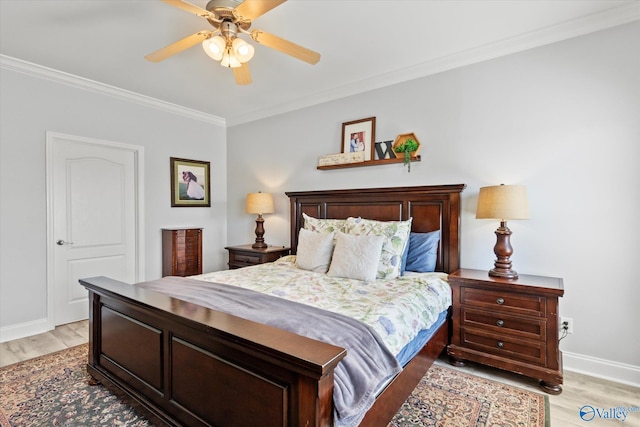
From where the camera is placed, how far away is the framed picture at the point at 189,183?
4.30 meters

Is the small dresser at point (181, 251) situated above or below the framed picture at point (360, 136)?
below

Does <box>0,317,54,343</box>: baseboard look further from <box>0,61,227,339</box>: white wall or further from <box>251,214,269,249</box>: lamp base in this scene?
<box>251,214,269,249</box>: lamp base

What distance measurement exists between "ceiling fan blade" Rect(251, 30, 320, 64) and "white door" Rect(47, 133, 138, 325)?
102 inches

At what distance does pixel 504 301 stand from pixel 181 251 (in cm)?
356

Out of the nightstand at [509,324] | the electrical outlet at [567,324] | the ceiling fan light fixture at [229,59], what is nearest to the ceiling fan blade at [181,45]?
the ceiling fan light fixture at [229,59]

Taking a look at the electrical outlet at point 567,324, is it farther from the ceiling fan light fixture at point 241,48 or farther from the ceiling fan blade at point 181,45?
the ceiling fan blade at point 181,45

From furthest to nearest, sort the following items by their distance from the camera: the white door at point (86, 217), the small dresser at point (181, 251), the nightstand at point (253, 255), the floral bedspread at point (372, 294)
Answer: the small dresser at point (181, 251)
the nightstand at point (253, 255)
the white door at point (86, 217)
the floral bedspread at point (372, 294)

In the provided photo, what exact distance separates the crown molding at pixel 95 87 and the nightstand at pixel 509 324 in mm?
3907

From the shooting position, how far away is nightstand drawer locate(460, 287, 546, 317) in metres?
2.21

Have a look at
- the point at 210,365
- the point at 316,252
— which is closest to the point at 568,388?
the point at 316,252

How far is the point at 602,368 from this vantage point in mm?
2334

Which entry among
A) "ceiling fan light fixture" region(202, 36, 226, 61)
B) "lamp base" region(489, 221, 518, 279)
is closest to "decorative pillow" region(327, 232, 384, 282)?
"lamp base" region(489, 221, 518, 279)

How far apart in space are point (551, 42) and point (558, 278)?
184 centimetres

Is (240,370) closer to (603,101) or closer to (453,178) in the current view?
(453,178)
